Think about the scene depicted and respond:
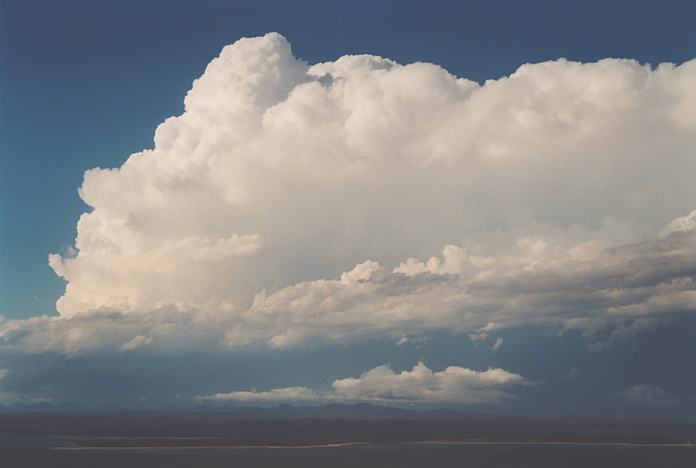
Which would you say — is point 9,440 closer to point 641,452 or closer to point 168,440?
point 168,440

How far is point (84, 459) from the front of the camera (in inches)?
5133

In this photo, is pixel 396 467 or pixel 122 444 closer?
pixel 396 467

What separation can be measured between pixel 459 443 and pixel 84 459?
310 feet

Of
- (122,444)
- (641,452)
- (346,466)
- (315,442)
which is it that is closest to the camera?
(346,466)

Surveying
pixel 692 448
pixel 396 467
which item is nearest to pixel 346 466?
pixel 396 467

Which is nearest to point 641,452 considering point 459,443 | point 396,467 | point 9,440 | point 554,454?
point 554,454

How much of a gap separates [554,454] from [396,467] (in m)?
Result: 46.4

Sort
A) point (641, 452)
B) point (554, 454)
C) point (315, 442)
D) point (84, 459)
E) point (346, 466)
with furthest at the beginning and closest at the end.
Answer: point (315, 442)
point (641, 452)
point (554, 454)
point (84, 459)
point (346, 466)

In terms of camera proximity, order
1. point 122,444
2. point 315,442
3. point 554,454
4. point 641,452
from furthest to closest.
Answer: point 315,442, point 122,444, point 641,452, point 554,454

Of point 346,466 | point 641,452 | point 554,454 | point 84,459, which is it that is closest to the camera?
point 346,466

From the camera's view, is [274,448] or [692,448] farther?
[692,448]

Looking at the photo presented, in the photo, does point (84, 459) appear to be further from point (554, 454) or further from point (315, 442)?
point (554, 454)

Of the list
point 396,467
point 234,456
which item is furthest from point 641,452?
point 234,456

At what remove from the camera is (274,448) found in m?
160
